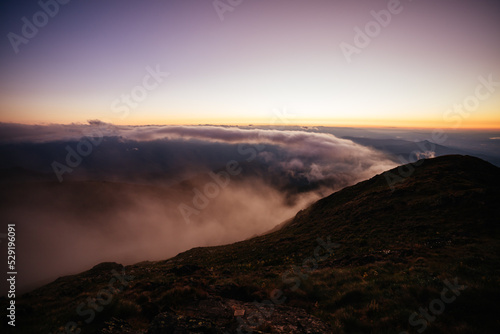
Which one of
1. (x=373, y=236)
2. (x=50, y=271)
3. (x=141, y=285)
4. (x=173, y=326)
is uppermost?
(x=173, y=326)

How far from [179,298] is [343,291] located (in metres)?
9.33

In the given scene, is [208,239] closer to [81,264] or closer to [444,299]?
[81,264]

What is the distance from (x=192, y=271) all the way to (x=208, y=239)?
618 feet

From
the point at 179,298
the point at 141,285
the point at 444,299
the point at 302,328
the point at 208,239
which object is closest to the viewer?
the point at 302,328

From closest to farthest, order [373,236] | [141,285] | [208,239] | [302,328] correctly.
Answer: [302,328], [141,285], [373,236], [208,239]

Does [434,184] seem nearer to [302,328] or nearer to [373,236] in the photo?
[373,236]

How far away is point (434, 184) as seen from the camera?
34.2 metres

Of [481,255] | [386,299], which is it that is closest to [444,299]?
[386,299]

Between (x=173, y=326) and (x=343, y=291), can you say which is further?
(x=343, y=291)

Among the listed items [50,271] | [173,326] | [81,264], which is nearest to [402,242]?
[173,326]

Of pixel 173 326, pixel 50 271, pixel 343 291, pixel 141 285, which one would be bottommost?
pixel 50 271

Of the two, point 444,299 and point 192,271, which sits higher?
point 444,299

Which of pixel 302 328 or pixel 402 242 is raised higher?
pixel 302 328

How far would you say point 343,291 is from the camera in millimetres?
11469
